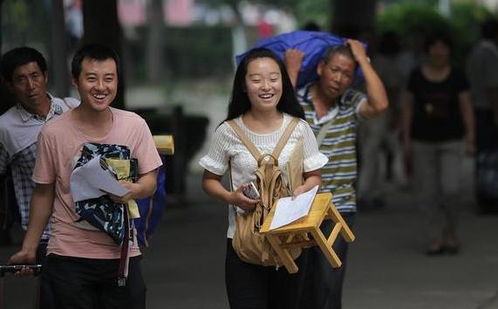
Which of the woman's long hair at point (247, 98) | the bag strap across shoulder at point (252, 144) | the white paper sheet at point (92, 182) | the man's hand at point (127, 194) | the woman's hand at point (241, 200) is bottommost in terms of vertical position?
the woman's hand at point (241, 200)

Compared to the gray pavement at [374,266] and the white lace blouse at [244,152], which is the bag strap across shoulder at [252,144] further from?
the gray pavement at [374,266]

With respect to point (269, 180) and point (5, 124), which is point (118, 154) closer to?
point (269, 180)

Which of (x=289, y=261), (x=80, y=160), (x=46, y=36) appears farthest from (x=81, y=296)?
(x=46, y=36)

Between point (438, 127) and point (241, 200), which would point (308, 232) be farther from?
point (438, 127)

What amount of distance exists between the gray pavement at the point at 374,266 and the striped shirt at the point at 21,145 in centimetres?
129

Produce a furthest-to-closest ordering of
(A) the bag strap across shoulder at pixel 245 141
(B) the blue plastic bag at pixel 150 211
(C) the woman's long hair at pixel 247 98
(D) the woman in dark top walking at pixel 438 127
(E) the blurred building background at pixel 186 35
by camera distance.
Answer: (E) the blurred building background at pixel 186 35, (D) the woman in dark top walking at pixel 438 127, (B) the blue plastic bag at pixel 150 211, (C) the woman's long hair at pixel 247 98, (A) the bag strap across shoulder at pixel 245 141

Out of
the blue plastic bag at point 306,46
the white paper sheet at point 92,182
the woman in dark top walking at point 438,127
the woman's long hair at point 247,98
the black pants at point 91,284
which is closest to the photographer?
the white paper sheet at point 92,182

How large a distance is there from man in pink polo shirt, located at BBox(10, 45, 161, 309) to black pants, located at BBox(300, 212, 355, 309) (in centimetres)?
96

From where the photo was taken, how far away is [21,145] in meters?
5.77

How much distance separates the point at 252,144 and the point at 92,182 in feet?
2.54

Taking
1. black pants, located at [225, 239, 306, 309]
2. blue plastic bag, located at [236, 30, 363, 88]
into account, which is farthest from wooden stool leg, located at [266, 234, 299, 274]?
blue plastic bag, located at [236, 30, 363, 88]

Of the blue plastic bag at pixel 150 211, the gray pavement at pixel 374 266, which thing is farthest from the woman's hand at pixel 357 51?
the gray pavement at pixel 374 266

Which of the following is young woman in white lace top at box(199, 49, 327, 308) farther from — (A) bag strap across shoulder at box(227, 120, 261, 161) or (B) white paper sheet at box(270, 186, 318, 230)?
(B) white paper sheet at box(270, 186, 318, 230)

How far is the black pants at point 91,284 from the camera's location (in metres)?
4.93
